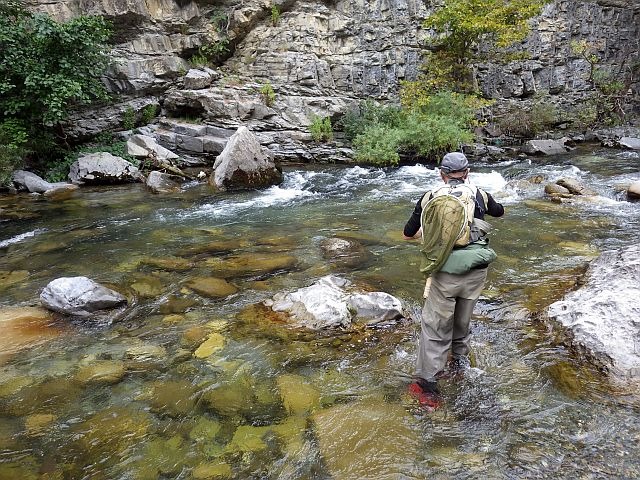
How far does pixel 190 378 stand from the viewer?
12.6 ft

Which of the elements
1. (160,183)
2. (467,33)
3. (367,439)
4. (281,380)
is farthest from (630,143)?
(367,439)

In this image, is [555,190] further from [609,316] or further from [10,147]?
[10,147]

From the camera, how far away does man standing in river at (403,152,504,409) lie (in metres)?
3.22

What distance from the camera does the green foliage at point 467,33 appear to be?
636 inches

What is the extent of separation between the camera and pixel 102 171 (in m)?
12.3

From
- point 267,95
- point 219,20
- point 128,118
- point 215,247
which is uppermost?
point 219,20

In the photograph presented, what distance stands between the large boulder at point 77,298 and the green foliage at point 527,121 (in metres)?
16.8

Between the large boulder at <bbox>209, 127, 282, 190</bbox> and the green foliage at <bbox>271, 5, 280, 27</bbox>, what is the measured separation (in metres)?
8.70

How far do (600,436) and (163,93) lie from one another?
54.8ft

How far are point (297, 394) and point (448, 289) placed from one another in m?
1.48

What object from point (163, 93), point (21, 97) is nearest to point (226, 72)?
point (163, 93)

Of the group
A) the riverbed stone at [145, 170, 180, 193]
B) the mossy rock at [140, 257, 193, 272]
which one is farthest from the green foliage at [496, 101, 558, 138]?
the mossy rock at [140, 257, 193, 272]

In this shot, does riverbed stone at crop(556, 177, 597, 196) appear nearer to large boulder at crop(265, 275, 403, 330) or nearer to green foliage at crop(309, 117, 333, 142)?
large boulder at crop(265, 275, 403, 330)

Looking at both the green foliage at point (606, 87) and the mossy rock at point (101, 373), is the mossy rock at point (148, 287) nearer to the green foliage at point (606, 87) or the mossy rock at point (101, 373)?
the mossy rock at point (101, 373)
